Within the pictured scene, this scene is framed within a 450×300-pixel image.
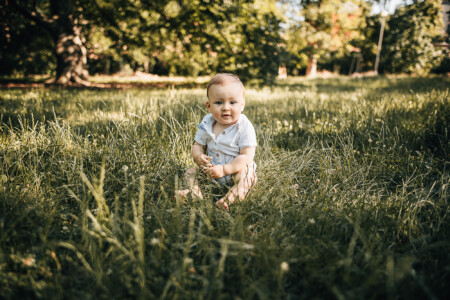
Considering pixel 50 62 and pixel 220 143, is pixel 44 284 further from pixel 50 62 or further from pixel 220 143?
pixel 50 62

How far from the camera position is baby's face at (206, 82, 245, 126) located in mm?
1979

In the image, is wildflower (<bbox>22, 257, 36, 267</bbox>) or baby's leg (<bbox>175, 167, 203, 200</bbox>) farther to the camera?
baby's leg (<bbox>175, 167, 203, 200</bbox>)

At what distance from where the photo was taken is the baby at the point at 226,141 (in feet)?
6.50

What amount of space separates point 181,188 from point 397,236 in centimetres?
133

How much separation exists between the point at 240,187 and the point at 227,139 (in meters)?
0.40

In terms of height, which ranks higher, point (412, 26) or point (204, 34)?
point (412, 26)

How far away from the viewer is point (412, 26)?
66.4 ft

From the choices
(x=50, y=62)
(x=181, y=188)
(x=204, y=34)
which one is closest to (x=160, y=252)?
(x=181, y=188)

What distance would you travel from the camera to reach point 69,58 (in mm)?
9391

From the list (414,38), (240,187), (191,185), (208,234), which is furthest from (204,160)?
(414,38)

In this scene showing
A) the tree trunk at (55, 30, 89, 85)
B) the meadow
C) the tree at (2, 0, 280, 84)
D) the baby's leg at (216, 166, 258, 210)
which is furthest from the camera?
the tree trunk at (55, 30, 89, 85)

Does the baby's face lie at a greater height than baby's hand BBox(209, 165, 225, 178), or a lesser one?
greater

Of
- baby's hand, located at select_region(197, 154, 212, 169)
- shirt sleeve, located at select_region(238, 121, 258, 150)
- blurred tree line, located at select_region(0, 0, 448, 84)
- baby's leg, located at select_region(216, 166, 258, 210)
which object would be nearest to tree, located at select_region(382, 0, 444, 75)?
blurred tree line, located at select_region(0, 0, 448, 84)

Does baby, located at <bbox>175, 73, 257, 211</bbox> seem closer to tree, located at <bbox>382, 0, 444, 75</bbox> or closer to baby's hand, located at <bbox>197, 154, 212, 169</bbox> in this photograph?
baby's hand, located at <bbox>197, 154, 212, 169</bbox>
